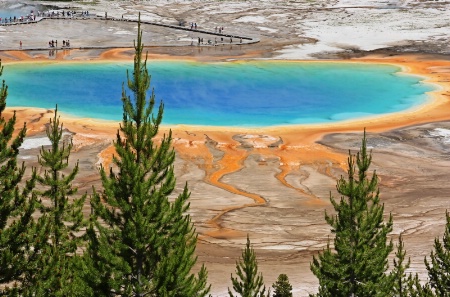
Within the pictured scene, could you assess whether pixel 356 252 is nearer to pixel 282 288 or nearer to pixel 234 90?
pixel 282 288

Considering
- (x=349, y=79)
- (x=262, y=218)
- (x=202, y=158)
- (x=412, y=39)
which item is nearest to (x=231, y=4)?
(x=412, y=39)

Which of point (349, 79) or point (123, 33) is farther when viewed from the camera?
point (123, 33)

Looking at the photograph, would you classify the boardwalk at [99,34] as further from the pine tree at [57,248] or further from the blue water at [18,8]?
the pine tree at [57,248]

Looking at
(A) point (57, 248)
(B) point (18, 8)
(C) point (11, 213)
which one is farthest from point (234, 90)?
(B) point (18, 8)

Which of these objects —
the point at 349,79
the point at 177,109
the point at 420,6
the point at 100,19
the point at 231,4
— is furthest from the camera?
the point at 231,4

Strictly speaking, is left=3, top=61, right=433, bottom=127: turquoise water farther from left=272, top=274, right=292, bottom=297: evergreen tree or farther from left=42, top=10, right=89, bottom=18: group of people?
left=42, top=10, right=89, bottom=18: group of people

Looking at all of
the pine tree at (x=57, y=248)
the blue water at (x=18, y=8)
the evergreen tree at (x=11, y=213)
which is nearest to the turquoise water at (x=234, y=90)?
the pine tree at (x=57, y=248)

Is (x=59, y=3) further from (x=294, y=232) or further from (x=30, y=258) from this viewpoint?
(x=30, y=258)
